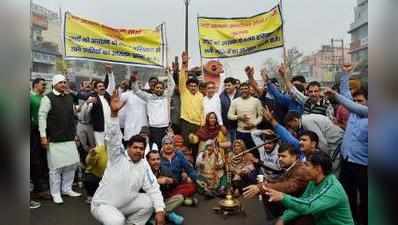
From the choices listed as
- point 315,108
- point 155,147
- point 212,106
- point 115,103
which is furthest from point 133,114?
point 315,108

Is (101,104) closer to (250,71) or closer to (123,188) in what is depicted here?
(123,188)

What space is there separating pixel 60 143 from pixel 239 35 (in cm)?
110

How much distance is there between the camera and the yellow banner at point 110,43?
7.86ft

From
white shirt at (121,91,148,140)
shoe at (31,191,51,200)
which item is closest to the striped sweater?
white shirt at (121,91,148,140)

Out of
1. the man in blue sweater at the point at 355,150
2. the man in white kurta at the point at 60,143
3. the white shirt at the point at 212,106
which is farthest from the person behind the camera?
the white shirt at the point at 212,106

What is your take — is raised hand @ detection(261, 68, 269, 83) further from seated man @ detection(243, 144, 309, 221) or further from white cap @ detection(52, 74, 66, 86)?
white cap @ detection(52, 74, 66, 86)

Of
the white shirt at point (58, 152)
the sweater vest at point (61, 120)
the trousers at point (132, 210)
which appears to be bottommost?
the trousers at point (132, 210)

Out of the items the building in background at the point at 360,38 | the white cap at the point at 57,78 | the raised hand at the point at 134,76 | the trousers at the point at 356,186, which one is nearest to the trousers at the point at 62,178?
the white cap at the point at 57,78

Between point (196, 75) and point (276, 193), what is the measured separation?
0.75 meters

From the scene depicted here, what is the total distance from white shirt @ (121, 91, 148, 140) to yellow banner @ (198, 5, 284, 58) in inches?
16.9

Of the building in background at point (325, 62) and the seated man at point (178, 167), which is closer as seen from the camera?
the building in background at point (325, 62)

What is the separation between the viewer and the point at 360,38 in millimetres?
2287

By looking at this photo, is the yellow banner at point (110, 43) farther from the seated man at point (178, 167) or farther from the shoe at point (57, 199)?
the shoe at point (57, 199)

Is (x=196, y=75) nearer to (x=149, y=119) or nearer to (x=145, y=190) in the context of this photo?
(x=149, y=119)
